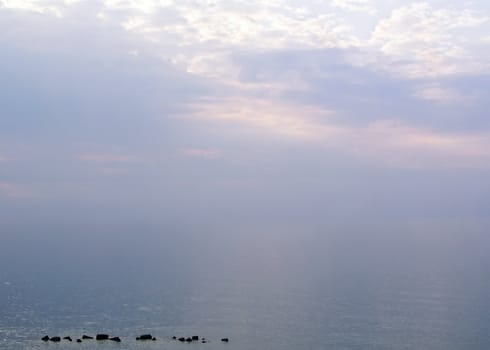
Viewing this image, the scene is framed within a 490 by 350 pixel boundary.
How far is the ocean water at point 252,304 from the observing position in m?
81.0

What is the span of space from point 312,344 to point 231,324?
1686cm

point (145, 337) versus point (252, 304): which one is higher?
point (252, 304)

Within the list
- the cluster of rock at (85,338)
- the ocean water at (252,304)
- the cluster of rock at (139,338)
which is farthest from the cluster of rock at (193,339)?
the cluster of rock at (85,338)

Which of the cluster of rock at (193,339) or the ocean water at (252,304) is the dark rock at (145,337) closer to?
the ocean water at (252,304)

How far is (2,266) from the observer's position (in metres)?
159

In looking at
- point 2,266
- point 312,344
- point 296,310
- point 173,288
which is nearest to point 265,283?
point 173,288

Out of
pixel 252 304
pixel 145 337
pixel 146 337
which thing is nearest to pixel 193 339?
pixel 146 337

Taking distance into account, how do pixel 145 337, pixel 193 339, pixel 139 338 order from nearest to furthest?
pixel 139 338 < pixel 145 337 < pixel 193 339

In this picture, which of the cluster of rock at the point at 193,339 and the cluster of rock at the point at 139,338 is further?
the cluster of rock at the point at 193,339

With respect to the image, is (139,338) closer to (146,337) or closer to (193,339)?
(146,337)

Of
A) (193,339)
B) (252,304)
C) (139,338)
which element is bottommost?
(193,339)

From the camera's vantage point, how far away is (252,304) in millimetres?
105250

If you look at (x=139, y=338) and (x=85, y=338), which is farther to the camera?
(x=139, y=338)

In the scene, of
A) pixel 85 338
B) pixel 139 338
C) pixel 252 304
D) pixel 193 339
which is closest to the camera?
pixel 85 338
